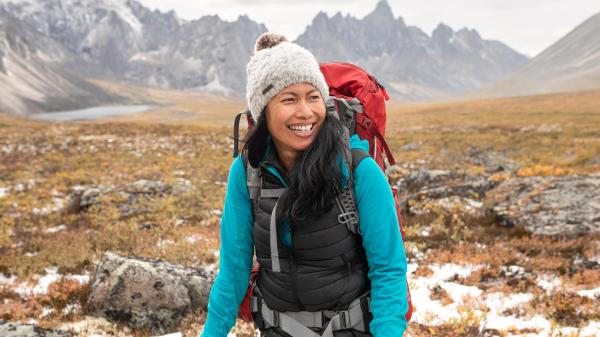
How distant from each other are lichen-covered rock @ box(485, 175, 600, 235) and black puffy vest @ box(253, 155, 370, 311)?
8.92 meters

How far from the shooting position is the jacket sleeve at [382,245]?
2420 mm

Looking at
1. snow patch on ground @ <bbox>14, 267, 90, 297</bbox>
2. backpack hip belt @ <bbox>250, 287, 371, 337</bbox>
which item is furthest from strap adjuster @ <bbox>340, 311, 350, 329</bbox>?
snow patch on ground @ <bbox>14, 267, 90, 297</bbox>

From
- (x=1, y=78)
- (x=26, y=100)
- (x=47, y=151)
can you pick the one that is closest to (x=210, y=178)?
(x=47, y=151)

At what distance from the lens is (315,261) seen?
8.42 feet

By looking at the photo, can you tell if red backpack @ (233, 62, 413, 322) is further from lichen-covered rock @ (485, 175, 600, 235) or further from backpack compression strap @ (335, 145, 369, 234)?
lichen-covered rock @ (485, 175, 600, 235)

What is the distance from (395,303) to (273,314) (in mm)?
780

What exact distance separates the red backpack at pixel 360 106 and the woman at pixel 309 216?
126mm

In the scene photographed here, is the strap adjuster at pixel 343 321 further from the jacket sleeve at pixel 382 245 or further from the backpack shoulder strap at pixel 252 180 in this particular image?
the backpack shoulder strap at pixel 252 180

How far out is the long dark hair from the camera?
241 cm

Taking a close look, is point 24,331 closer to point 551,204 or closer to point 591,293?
point 591,293

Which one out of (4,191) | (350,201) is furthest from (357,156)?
(4,191)

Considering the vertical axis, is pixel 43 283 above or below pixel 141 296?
below

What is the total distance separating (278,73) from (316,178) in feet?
2.15

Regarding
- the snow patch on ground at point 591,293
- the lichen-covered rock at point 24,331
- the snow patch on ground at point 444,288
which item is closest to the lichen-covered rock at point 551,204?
the snow patch on ground at point 444,288
